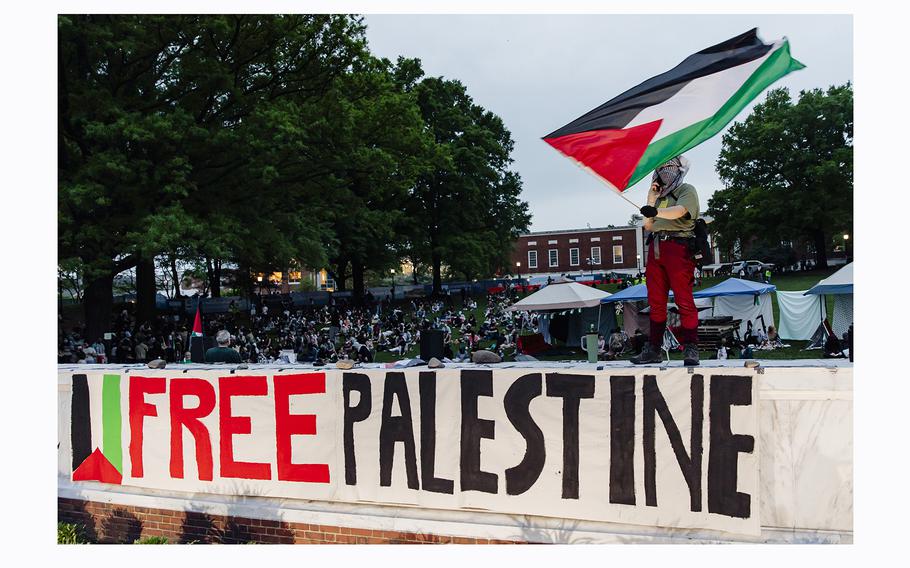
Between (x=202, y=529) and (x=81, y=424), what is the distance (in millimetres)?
1755

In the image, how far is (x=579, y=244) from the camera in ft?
273

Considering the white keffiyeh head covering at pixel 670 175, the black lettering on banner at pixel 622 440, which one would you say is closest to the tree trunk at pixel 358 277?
the white keffiyeh head covering at pixel 670 175

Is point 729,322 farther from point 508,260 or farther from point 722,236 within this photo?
point 722,236

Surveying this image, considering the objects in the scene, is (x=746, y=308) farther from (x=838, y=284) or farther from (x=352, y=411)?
(x=352, y=411)

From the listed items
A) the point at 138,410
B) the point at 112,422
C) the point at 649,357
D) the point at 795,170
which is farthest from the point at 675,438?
the point at 795,170

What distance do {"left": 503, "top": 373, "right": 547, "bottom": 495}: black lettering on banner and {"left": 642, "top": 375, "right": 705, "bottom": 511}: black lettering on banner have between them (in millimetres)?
830

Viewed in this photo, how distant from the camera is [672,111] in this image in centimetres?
599

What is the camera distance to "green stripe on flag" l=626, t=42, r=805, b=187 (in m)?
5.70

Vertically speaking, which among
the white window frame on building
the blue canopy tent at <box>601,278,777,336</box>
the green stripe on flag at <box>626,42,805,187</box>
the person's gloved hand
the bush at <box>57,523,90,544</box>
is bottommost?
the bush at <box>57,523,90,544</box>

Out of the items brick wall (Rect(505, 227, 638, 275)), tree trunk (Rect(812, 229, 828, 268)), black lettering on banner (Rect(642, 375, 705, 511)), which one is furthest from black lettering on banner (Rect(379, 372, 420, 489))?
brick wall (Rect(505, 227, 638, 275))

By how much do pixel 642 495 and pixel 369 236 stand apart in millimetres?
38498

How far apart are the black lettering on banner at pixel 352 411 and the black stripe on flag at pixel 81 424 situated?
9.24ft

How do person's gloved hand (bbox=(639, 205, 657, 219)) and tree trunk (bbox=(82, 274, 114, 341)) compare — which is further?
tree trunk (bbox=(82, 274, 114, 341))

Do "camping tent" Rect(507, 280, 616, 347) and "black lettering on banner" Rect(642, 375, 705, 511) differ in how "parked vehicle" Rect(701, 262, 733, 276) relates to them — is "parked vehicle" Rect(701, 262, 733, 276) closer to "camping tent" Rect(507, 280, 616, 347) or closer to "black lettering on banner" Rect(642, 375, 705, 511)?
"camping tent" Rect(507, 280, 616, 347)
